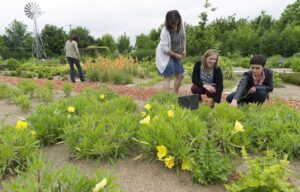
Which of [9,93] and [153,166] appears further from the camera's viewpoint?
[9,93]

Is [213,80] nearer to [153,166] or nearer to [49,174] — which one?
[153,166]

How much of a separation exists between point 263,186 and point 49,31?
158 feet

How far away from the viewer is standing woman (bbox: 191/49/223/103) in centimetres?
461

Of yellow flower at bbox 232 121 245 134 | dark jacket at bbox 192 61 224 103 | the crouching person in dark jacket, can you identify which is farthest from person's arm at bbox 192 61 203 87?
yellow flower at bbox 232 121 245 134

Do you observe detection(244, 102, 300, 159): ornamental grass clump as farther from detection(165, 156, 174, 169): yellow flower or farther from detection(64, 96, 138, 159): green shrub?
detection(64, 96, 138, 159): green shrub

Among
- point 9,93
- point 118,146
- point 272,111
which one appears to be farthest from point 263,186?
point 9,93

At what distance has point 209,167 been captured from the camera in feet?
7.36

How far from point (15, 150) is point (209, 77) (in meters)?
3.14

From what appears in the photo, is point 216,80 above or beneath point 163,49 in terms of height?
beneath

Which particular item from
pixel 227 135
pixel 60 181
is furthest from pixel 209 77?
pixel 60 181

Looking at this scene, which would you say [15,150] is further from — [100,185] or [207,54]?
[207,54]

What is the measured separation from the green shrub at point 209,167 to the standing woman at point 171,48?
122 inches

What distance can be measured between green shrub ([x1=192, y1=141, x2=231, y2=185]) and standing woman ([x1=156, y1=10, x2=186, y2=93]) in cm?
311

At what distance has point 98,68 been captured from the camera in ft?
33.9
